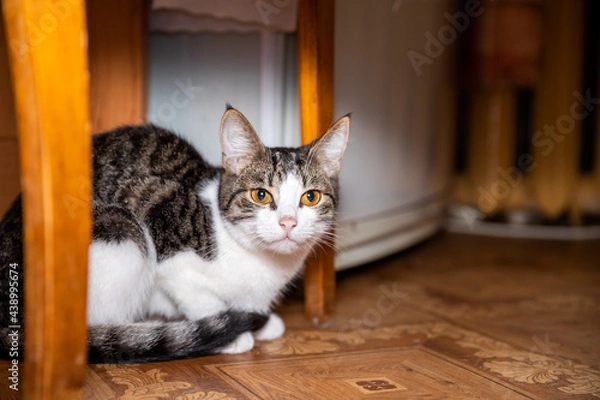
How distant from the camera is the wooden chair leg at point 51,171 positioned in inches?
29.4

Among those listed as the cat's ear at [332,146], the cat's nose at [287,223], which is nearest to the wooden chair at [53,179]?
the cat's nose at [287,223]

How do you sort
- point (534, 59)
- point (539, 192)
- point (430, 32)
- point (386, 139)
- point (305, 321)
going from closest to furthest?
1. point (305, 321)
2. point (386, 139)
3. point (430, 32)
4. point (534, 59)
5. point (539, 192)

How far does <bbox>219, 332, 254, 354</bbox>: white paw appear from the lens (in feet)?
4.04

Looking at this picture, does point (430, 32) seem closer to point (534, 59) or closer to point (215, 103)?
point (534, 59)

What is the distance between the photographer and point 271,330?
1345mm

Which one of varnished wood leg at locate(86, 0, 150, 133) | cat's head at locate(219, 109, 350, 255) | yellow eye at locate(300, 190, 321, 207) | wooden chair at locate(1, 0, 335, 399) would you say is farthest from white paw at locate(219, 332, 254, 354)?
varnished wood leg at locate(86, 0, 150, 133)

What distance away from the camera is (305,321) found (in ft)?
4.91

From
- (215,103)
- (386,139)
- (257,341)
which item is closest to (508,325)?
(257,341)

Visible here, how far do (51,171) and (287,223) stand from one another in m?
0.48

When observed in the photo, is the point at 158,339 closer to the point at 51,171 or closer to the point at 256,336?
the point at 256,336

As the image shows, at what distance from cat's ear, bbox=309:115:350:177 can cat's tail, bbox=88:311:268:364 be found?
0.38 meters

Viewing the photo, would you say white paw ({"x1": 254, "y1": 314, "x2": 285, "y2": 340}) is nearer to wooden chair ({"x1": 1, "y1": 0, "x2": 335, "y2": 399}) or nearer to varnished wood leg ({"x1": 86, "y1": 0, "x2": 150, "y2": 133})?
wooden chair ({"x1": 1, "y1": 0, "x2": 335, "y2": 399})

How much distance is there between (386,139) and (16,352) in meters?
1.33

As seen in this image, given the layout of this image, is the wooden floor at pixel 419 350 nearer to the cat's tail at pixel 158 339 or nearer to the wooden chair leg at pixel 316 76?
the cat's tail at pixel 158 339
